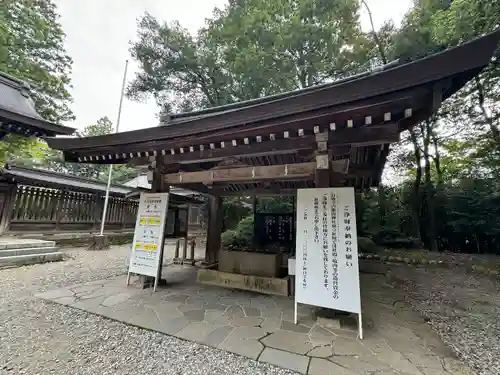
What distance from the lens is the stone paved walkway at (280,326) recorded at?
2564mm

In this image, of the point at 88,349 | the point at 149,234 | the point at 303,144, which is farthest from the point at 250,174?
the point at 88,349

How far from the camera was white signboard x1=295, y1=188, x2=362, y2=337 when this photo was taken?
3.18 meters

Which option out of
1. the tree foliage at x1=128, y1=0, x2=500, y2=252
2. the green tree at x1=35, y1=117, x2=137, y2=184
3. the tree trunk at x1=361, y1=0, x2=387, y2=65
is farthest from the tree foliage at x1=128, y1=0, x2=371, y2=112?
the green tree at x1=35, y1=117, x2=137, y2=184

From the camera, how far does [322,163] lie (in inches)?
135

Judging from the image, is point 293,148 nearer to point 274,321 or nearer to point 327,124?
point 327,124

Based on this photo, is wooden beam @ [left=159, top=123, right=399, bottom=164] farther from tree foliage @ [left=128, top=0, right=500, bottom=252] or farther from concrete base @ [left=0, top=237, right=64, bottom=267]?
tree foliage @ [left=128, top=0, right=500, bottom=252]

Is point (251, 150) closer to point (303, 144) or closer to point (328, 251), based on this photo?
point (303, 144)

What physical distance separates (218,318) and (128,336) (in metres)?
1.24

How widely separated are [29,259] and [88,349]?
6.40 meters

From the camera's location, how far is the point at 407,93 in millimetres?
2547

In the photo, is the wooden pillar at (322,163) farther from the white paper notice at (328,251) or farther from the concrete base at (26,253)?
the concrete base at (26,253)

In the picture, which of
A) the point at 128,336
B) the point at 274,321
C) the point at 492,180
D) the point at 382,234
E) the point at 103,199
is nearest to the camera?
the point at 128,336

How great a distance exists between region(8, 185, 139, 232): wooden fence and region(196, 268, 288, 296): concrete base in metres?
8.45

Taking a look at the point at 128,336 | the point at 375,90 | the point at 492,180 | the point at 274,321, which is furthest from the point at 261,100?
the point at 492,180
